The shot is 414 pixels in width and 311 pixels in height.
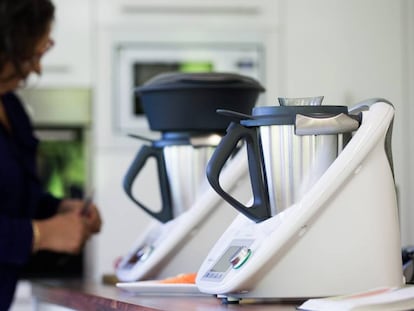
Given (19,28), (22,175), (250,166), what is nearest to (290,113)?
(250,166)

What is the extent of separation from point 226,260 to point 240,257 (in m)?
0.05

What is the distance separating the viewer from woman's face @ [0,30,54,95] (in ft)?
6.30

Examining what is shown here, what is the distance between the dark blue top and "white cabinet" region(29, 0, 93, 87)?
1.18 metres

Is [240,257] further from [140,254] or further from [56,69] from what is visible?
[56,69]

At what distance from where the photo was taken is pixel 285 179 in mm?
1031

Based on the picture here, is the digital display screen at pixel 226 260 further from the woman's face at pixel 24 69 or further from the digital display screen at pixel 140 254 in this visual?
the woman's face at pixel 24 69

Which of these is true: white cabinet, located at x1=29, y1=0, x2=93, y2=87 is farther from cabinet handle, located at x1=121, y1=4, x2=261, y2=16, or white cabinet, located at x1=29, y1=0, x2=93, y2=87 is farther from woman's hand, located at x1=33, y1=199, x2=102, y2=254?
woman's hand, located at x1=33, y1=199, x2=102, y2=254

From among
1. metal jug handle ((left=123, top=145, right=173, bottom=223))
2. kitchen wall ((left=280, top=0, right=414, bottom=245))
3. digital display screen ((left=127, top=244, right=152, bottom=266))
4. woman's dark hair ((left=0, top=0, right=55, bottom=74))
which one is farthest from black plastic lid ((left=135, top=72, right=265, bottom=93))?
kitchen wall ((left=280, top=0, right=414, bottom=245))

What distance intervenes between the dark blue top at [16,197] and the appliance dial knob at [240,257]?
3.16 feet

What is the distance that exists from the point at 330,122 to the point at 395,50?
246 cm

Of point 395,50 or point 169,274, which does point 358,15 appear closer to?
point 395,50

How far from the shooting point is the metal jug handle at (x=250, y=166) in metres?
1.03

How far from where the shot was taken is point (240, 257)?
3.28 ft

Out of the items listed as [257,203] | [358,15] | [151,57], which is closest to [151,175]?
[151,57]
